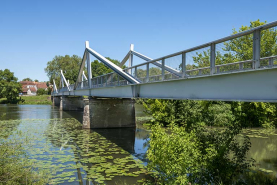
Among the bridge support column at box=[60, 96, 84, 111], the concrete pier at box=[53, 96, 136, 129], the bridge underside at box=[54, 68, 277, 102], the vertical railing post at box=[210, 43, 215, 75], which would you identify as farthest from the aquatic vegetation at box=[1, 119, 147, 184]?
the bridge support column at box=[60, 96, 84, 111]

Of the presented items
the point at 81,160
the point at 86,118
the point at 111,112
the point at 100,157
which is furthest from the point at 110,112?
the point at 81,160

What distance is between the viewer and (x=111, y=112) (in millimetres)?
23609

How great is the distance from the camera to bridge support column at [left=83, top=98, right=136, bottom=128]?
76.6 feet

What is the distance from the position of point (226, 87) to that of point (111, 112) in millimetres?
17387

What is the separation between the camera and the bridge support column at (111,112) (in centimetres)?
2336

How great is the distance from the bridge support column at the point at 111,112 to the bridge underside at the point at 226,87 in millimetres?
12293

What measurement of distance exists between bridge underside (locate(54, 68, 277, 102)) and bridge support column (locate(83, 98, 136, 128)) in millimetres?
12293

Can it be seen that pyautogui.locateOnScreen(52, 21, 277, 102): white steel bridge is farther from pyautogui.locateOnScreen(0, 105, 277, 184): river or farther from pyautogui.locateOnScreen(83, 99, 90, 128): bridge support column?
pyautogui.locateOnScreen(83, 99, 90, 128): bridge support column

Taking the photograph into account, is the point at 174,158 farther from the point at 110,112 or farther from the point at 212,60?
the point at 110,112

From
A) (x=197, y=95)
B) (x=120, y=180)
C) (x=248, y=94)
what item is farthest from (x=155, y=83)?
(x=248, y=94)

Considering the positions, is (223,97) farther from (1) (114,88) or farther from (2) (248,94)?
(1) (114,88)

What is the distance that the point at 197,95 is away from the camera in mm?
8219

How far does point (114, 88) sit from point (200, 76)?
1046 cm

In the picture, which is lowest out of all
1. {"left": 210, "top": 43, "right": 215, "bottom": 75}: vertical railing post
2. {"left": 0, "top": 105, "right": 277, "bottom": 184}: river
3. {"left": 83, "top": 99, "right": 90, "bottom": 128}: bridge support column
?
{"left": 0, "top": 105, "right": 277, "bottom": 184}: river
